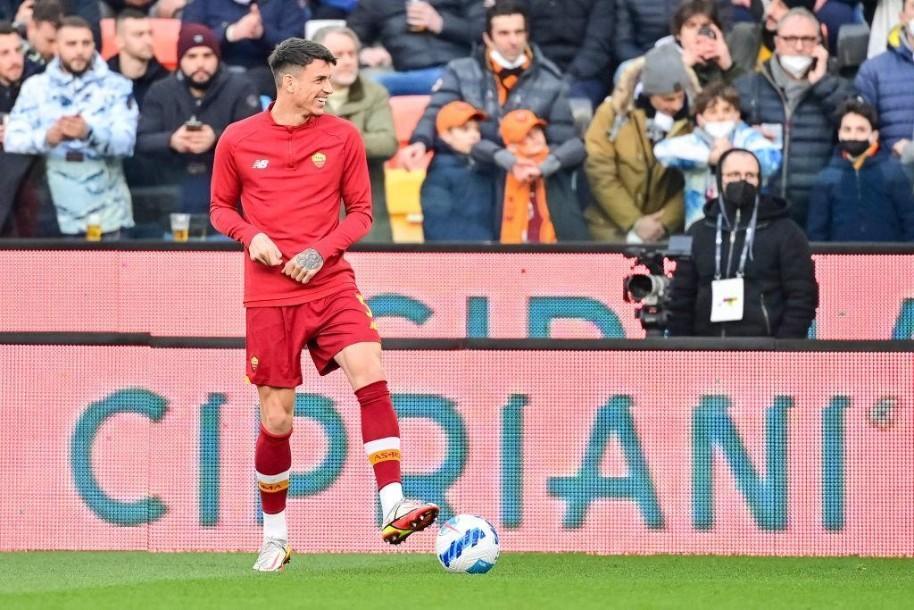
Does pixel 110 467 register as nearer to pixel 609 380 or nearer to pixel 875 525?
pixel 609 380

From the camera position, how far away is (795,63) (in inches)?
540

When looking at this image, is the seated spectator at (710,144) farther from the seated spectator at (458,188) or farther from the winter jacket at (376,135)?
the winter jacket at (376,135)

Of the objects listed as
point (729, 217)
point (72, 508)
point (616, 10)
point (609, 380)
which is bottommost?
point (72, 508)

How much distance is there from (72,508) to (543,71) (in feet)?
17.2

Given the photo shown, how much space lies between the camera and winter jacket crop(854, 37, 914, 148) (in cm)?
1362

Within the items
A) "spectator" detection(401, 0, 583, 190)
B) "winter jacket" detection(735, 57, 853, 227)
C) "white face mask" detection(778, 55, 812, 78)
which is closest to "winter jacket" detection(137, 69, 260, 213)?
"spectator" detection(401, 0, 583, 190)

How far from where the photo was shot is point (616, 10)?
14.6 meters

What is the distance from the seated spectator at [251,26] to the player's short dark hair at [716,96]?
306 cm

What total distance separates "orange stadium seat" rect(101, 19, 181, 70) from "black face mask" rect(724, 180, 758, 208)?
495cm

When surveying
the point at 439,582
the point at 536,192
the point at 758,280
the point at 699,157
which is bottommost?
the point at 439,582

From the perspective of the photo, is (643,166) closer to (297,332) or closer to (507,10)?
(507,10)

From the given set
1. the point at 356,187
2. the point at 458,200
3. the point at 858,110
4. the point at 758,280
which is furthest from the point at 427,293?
the point at 356,187

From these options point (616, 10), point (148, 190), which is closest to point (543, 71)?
point (616, 10)

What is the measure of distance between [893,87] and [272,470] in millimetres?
6340
